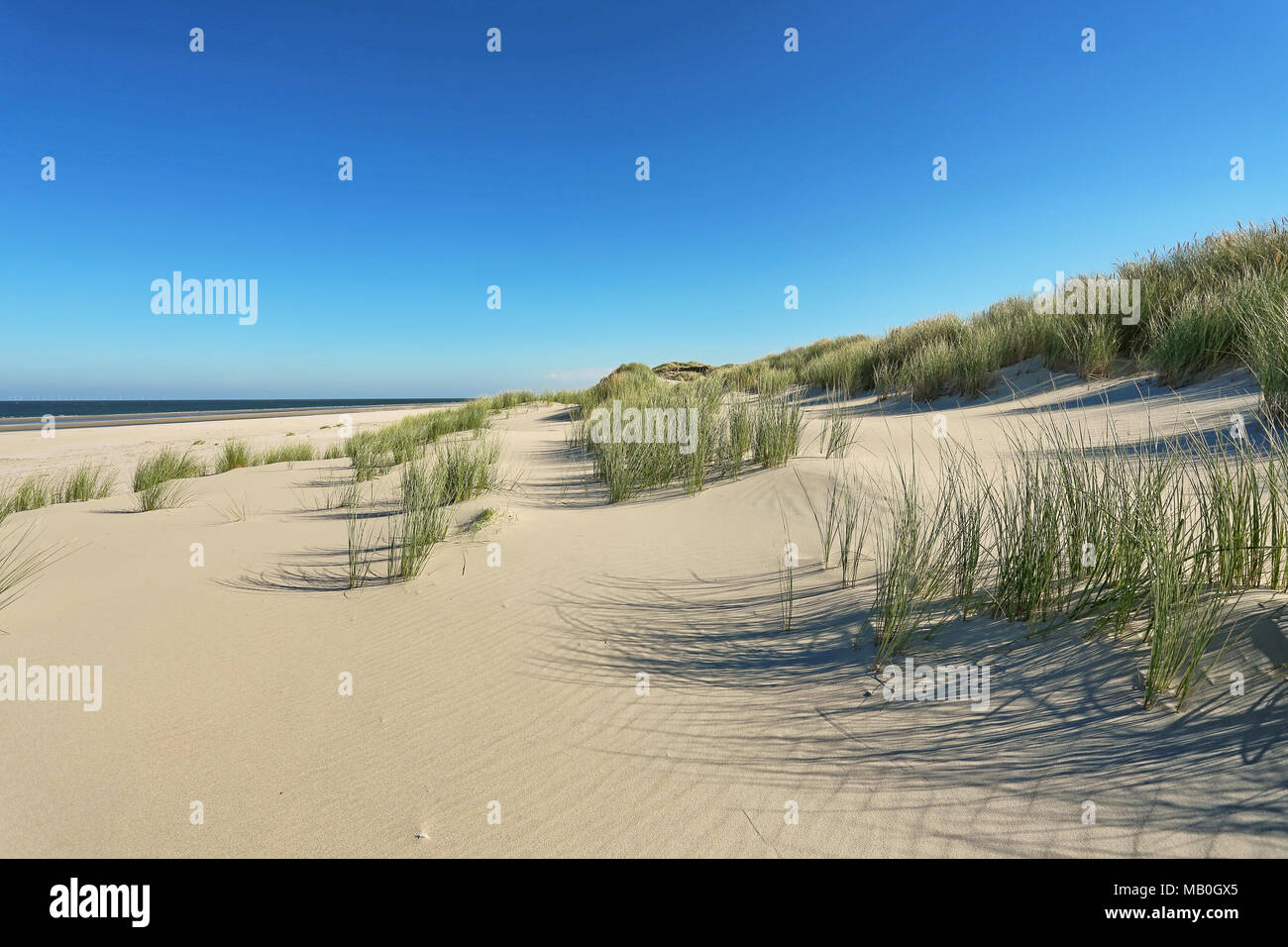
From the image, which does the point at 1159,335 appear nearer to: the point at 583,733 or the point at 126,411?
the point at 583,733

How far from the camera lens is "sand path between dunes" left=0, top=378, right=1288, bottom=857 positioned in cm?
141

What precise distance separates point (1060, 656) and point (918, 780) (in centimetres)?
85

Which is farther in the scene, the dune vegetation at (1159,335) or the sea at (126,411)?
the sea at (126,411)

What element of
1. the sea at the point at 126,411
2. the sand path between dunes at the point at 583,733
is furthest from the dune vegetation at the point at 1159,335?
the sea at the point at 126,411

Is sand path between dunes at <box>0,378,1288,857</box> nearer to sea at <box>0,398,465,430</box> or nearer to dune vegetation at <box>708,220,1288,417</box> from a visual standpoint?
dune vegetation at <box>708,220,1288,417</box>

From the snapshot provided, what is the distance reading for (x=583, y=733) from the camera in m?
1.92

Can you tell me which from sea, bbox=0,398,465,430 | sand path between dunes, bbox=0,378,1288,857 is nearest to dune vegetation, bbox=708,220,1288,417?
sand path between dunes, bbox=0,378,1288,857

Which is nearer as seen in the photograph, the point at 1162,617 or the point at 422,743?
the point at 1162,617

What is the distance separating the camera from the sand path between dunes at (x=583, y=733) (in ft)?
4.64

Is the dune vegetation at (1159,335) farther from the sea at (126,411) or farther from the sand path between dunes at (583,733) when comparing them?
the sea at (126,411)

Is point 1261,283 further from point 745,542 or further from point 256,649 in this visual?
point 256,649

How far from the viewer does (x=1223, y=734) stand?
1.46m
